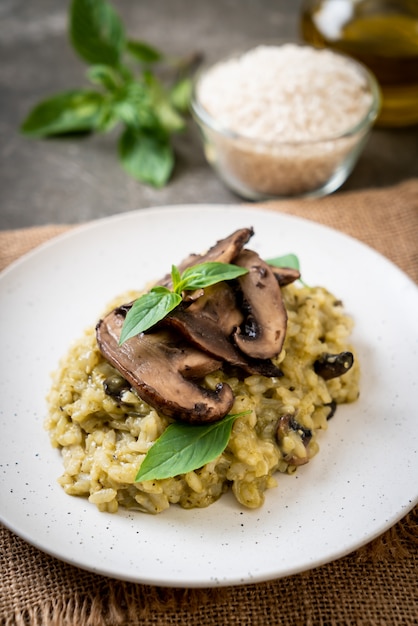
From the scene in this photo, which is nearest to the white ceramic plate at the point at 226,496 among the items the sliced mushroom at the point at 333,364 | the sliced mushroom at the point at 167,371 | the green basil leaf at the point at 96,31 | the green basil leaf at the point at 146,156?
the sliced mushroom at the point at 333,364

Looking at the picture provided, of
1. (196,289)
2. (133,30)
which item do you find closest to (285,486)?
(196,289)

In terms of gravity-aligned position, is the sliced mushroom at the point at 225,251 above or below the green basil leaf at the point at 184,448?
above

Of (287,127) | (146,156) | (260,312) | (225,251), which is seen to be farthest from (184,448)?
(146,156)

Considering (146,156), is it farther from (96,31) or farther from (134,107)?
(96,31)

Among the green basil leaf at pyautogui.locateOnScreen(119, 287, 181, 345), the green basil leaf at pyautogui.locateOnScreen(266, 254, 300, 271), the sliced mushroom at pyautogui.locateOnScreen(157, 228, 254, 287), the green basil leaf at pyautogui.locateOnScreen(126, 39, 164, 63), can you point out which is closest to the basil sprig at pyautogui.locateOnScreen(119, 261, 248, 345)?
the green basil leaf at pyautogui.locateOnScreen(119, 287, 181, 345)

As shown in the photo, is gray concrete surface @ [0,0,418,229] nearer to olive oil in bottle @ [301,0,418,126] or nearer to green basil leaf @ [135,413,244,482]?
olive oil in bottle @ [301,0,418,126]

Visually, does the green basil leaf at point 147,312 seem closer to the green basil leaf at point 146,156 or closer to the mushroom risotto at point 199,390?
the mushroom risotto at point 199,390
